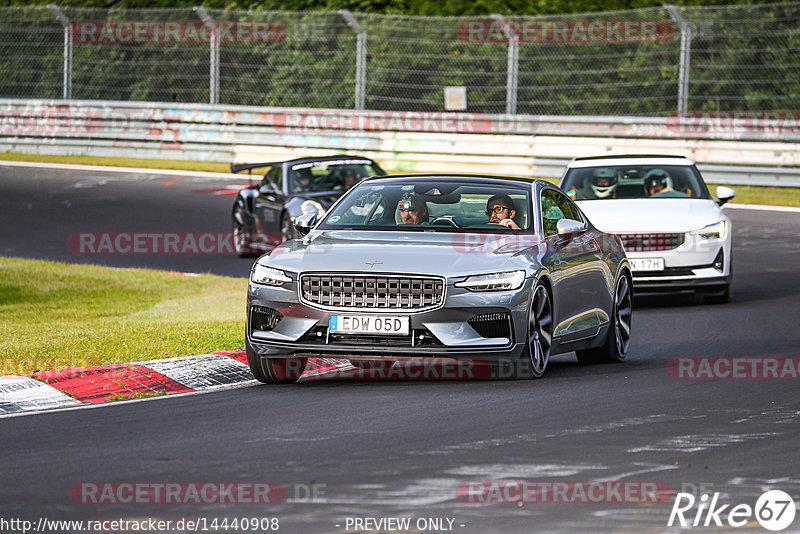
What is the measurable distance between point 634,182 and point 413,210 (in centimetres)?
621

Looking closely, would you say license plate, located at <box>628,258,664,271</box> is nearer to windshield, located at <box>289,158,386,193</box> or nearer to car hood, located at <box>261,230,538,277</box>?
car hood, located at <box>261,230,538,277</box>

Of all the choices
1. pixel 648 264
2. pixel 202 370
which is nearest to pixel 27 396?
pixel 202 370

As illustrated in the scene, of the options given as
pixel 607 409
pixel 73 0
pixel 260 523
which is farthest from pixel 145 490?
pixel 73 0

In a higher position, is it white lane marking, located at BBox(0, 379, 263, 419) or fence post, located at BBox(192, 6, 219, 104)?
fence post, located at BBox(192, 6, 219, 104)

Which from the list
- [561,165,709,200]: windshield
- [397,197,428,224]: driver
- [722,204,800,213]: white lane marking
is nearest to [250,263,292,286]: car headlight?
[397,197,428,224]: driver

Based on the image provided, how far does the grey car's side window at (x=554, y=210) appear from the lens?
35.4 feet

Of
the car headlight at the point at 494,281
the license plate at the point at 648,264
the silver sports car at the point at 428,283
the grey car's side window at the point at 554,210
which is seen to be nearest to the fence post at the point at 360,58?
the license plate at the point at 648,264

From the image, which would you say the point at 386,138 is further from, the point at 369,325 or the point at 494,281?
the point at 369,325

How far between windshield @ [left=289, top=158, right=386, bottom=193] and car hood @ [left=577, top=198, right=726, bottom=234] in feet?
16.2

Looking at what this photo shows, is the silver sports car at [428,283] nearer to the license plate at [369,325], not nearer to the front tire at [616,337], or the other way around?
the license plate at [369,325]

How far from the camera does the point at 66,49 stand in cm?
3170

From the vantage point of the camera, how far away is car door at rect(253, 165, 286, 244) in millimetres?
19484

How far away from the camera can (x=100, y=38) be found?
107 ft

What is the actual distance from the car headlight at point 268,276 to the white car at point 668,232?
6.10 meters
